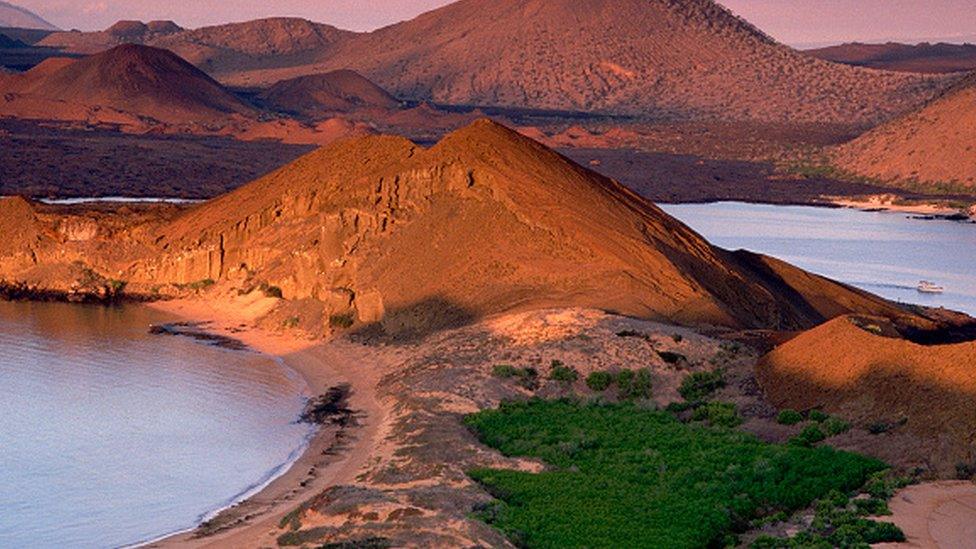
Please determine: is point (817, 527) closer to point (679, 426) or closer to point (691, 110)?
point (679, 426)

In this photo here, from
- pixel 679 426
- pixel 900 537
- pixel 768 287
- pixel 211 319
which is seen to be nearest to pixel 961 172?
pixel 768 287

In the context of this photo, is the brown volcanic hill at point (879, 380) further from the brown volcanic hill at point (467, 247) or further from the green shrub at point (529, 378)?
the brown volcanic hill at point (467, 247)

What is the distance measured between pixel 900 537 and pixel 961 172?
93564mm

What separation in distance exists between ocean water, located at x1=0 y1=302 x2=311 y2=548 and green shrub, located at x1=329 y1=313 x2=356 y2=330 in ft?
9.41

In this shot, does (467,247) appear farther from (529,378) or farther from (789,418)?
(789,418)

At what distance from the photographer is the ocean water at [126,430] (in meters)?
22.9

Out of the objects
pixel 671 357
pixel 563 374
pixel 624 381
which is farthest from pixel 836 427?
pixel 563 374

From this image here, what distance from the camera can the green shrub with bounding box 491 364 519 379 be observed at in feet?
98.2

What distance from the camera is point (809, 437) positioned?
24766mm

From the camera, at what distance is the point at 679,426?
26.0m

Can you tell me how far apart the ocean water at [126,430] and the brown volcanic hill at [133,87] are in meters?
100

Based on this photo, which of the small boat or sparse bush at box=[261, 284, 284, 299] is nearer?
sparse bush at box=[261, 284, 284, 299]

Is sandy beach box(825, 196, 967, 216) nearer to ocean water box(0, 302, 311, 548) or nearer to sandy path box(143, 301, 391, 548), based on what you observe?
sandy path box(143, 301, 391, 548)

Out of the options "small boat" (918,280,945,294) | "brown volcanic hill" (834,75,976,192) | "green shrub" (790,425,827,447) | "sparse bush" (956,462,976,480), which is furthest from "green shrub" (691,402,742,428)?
"brown volcanic hill" (834,75,976,192)
